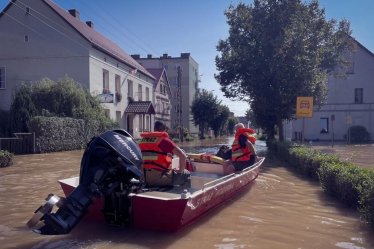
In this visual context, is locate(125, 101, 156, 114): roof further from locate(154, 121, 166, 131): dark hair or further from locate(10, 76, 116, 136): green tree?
locate(154, 121, 166, 131): dark hair

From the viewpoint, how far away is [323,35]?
27.4m

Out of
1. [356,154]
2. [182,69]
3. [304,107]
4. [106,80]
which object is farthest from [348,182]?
[182,69]

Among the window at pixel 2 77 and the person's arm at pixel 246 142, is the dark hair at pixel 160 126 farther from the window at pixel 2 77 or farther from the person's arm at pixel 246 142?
the window at pixel 2 77

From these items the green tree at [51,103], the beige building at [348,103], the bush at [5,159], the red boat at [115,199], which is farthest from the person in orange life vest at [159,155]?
the beige building at [348,103]

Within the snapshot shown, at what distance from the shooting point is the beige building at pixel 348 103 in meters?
41.6

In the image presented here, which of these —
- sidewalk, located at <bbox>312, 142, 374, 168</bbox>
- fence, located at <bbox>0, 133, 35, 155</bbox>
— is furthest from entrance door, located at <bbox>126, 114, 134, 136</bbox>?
sidewalk, located at <bbox>312, 142, 374, 168</bbox>

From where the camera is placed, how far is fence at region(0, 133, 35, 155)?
2142 cm

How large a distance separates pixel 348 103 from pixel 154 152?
3943cm

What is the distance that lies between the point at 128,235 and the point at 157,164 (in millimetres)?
1576

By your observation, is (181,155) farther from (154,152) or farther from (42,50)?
(42,50)

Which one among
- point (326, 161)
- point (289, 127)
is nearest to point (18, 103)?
point (326, 161)

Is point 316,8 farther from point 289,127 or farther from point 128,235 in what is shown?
point 128,235

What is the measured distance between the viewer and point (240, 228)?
22.5 feet

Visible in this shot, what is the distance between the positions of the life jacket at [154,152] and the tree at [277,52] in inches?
731
